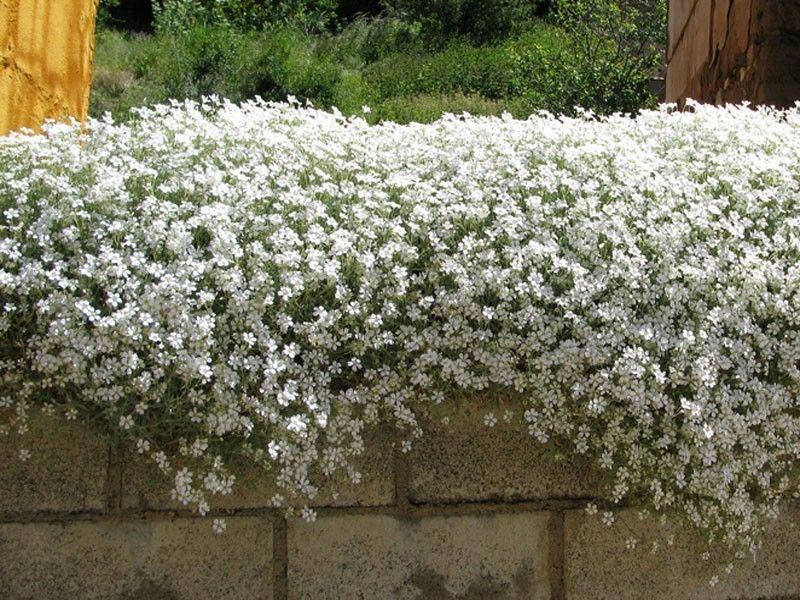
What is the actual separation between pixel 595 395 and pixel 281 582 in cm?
77

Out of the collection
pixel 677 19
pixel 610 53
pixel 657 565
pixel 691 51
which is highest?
pixel 610 53

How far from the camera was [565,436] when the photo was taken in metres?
2.17

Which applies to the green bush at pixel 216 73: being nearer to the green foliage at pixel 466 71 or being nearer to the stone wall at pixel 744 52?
the green foliage at pixel 466 71

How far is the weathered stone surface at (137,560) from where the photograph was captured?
2.15m

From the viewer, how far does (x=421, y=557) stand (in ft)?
7.30

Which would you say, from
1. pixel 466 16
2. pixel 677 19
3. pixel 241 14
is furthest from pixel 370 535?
pixel 466 16

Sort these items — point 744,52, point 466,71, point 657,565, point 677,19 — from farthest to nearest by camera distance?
point 466,71, point 677,19, point 744,52, point 657,565

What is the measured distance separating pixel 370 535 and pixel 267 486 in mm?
244

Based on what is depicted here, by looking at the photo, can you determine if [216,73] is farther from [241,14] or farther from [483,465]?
[483,465]

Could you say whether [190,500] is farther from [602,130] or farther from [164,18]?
[164,18]

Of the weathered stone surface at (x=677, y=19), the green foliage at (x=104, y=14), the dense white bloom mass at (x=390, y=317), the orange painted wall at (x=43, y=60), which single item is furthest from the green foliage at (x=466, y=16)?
the dense white bloom mass at (x=390, y=317)

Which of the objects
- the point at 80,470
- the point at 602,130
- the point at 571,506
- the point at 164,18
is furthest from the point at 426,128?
the point at 164,18

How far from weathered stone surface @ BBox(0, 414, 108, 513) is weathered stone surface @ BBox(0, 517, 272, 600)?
0.05 m

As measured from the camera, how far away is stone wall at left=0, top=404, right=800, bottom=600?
2.15 metres
